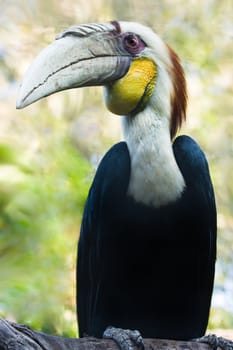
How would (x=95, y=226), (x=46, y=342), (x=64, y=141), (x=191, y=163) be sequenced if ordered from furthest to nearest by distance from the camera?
(x=64, y=141)
(x=95, y=226)
(x=191, y=163)
(x=46, y=342)

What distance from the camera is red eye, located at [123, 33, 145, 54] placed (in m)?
4.27

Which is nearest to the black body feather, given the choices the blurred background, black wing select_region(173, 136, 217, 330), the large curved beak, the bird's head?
black wing select_region(173, 136, 217, 330)

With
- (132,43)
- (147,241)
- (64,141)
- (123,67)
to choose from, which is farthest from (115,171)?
(64,141)

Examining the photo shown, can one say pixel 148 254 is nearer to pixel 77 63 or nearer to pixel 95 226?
pixel 95 226

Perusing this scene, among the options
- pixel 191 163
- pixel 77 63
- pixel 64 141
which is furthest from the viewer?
pixel 64 141

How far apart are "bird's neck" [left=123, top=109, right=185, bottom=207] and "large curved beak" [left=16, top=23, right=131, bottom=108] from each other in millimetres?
274

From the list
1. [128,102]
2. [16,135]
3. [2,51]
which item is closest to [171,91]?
[128,102]

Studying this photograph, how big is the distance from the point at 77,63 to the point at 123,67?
26cm

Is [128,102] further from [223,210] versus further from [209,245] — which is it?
[223,210]

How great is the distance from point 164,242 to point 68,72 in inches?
35.4

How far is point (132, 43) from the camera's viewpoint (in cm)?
428

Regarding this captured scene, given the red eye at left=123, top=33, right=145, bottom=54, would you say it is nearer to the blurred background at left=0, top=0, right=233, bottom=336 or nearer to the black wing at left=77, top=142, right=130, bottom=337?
the black wing at left=77, top=142, right=130, bottom=337

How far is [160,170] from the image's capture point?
4.12 metres

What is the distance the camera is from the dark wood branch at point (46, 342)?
10.2 ft
